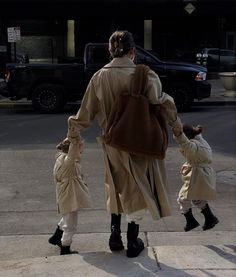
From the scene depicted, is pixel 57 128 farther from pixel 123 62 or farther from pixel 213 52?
pixel 213 52

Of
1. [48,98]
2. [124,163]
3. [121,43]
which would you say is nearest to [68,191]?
[124,163]

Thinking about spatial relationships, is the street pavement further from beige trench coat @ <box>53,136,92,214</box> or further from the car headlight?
the car headlight

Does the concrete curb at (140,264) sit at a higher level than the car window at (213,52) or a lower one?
lower

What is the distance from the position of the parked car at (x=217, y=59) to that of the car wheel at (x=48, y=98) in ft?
38.1

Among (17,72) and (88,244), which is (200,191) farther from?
(17,72)

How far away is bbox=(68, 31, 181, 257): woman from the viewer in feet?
14.2

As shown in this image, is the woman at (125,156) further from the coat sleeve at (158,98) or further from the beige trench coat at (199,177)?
the beige trench coat at (199,177)

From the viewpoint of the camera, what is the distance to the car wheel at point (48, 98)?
15.6 m

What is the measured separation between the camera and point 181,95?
15742 millimetres

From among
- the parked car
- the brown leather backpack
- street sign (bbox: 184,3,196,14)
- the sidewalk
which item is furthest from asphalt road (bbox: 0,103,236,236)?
the parked car

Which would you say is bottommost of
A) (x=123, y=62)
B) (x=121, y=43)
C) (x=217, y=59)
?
(x=217, y=59)

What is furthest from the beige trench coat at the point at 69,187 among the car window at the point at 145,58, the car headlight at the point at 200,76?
the car headlight at the point at 200,76

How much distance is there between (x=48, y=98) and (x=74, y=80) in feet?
2.90

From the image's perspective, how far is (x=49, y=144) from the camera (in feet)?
36.0
